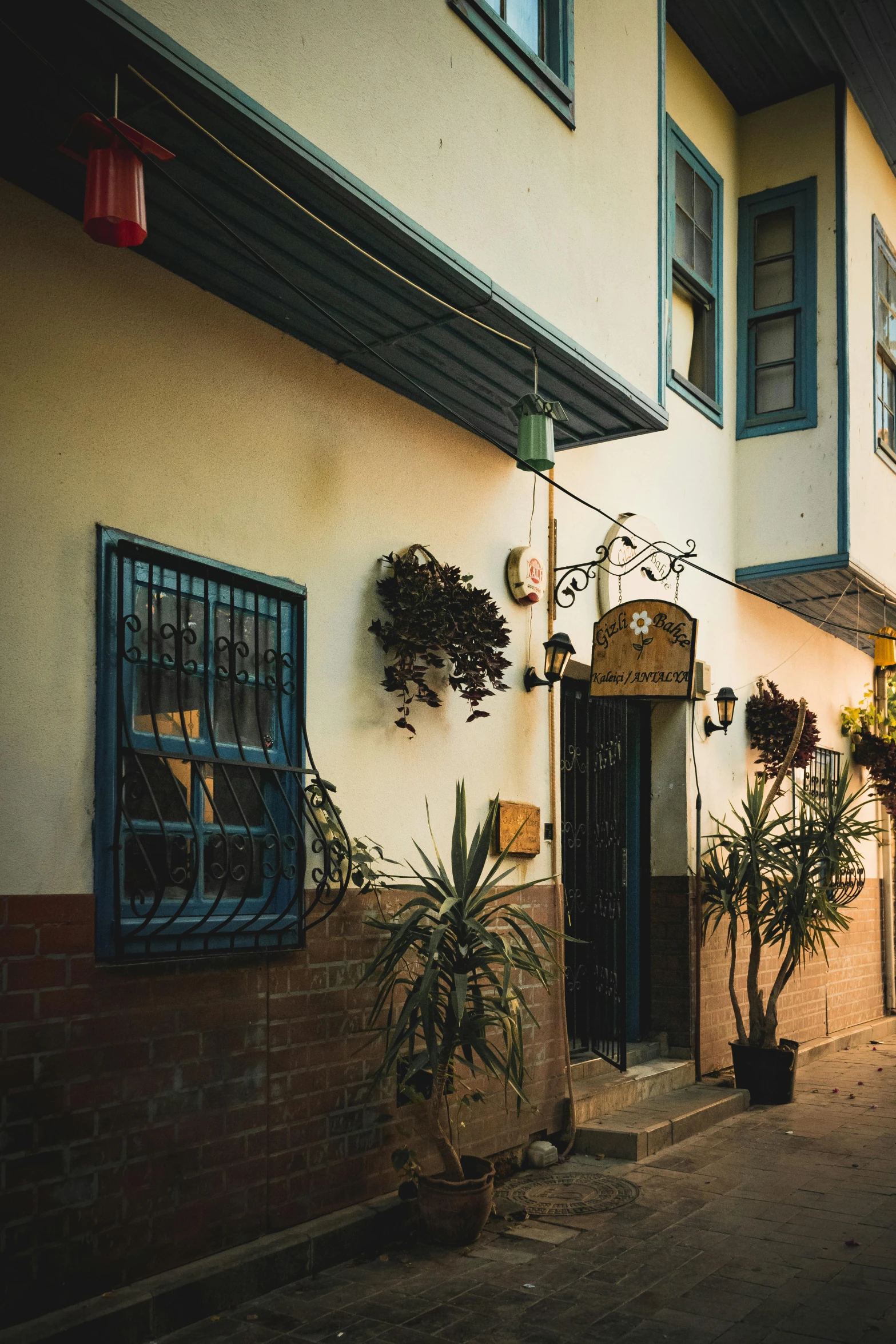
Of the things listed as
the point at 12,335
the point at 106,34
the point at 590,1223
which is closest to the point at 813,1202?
the point at 590,1223

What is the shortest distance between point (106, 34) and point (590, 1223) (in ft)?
17.0

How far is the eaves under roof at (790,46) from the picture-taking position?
353 inches

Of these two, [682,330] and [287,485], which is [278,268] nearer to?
[287,485]

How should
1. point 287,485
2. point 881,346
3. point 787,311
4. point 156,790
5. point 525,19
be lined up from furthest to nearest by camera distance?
1. point 881,346
2. point 787,311
3. point 525,19
4. point 287,485
5. point 156,790

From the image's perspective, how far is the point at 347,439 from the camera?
5.53m

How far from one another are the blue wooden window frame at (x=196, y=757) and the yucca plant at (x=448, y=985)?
1.82 feet

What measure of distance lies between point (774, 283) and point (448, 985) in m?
7.48

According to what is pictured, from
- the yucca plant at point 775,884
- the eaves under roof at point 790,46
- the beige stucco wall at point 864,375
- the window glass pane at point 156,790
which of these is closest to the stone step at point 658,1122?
the yucca plant at point 775,884

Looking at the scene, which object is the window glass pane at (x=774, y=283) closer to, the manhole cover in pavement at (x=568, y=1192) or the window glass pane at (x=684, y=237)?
the window glass pane at (x=684, y=237)

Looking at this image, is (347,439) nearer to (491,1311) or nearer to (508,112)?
(508,112)

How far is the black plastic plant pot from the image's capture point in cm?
813

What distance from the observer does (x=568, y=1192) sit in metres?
5.88

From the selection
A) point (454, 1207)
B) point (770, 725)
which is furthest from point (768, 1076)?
point (454, 1207)

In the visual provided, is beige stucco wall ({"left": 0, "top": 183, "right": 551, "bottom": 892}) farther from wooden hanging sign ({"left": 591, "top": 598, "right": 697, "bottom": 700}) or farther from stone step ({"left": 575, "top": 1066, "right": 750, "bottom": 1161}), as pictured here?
stone step ({"left": 575, "top": 1066, "right": 750, "bottom": 1161})
